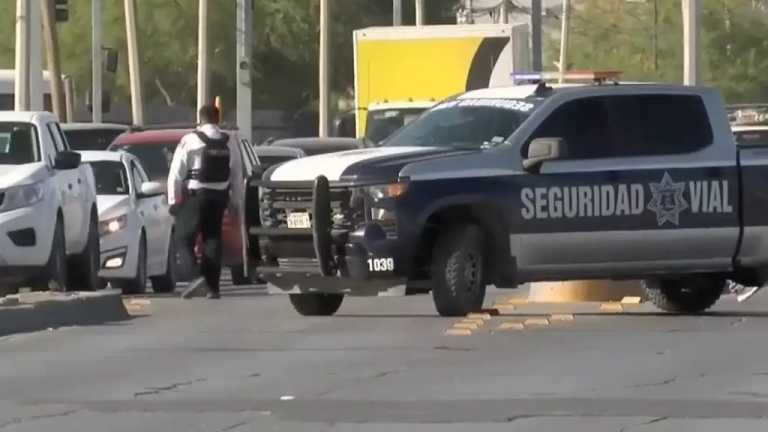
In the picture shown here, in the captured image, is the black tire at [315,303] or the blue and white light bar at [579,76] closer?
the black tire at [315,303]

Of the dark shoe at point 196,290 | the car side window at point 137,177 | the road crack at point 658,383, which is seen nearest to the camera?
the road crack at point 658,383

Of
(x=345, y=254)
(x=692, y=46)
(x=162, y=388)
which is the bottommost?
(x=162, y=388)

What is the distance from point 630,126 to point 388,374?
5273mm

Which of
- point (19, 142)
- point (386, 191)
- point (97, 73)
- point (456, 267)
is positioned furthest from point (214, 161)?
point (97, 73)

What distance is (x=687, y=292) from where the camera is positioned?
1934 centimetres

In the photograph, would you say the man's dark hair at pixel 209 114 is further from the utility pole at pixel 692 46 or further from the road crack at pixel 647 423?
the utility pole at pixel 692 46

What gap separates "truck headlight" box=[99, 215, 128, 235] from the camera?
77.6 ft

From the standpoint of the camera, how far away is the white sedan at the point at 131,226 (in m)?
23.5

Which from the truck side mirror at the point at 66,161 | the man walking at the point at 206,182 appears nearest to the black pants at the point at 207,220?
the man walking at the point at 206,182

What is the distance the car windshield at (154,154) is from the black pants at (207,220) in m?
7.11

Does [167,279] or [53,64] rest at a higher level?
[53,64]

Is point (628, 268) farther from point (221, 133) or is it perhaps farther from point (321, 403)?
point (321, 403)

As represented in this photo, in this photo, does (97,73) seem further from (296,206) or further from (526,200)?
(526,200)

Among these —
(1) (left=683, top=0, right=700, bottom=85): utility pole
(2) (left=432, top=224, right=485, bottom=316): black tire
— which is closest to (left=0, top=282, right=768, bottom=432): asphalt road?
(2) (left=432, top=224, right=485, bottom=316): black tire
